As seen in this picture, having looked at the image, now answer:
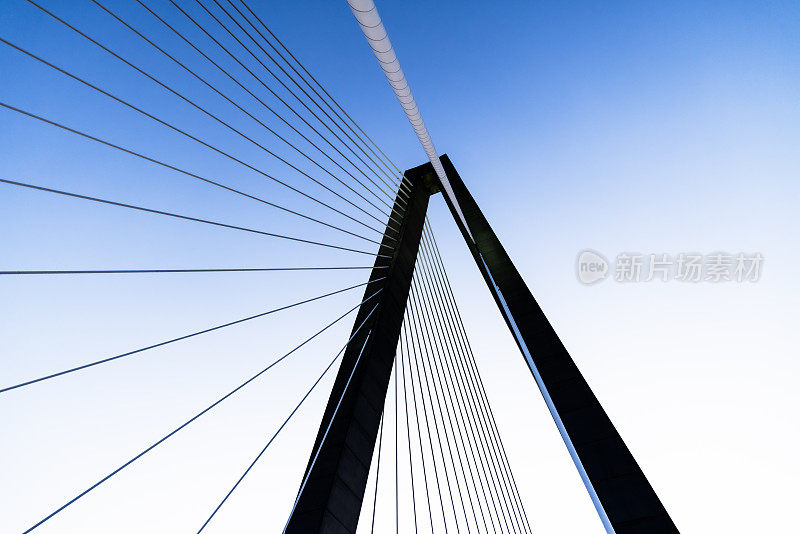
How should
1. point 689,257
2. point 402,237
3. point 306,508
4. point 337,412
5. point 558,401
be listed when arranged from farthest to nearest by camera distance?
1. point 402,237
2. point 689,257
3. point 558,401
4. point 337,412
5. point 306,508

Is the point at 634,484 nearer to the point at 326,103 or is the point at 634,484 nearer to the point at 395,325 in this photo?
the point at 395,325

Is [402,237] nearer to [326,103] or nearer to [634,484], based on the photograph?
[326,103]

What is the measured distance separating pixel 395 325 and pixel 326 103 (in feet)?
→ 13.1

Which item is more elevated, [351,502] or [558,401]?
[558,401]

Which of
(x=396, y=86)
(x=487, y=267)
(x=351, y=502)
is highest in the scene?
(x=396, y=86)

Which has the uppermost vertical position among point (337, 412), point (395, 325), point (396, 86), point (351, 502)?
point (396, 86)

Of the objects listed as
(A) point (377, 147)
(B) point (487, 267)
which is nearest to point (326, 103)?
(A) point (377, 147)

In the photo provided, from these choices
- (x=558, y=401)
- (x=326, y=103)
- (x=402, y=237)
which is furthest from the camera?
(x=402, y=237)

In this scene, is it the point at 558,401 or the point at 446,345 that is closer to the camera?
the point at 558,401

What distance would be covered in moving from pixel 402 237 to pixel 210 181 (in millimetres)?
5040

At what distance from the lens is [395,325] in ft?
27.3

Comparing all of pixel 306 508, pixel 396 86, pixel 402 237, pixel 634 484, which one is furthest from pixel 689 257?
pixel 306 508

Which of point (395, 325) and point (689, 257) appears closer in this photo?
point (395, 325)

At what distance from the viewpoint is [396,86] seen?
→ 22.4ft
